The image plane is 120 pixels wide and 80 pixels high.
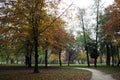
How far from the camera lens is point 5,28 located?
25.2 m

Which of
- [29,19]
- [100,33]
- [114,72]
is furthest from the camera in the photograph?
[100,33]

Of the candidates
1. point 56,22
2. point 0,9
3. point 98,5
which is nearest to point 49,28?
point 56,22

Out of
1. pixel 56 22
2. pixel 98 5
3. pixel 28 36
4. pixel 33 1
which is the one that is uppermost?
pixel 98 5

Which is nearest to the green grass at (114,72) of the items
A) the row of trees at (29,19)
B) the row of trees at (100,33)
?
the row of trees at (100,33)

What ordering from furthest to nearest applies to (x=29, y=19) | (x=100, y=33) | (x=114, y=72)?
(x=100, y=33) → (x=114, y=72) → (x=29, y=19)

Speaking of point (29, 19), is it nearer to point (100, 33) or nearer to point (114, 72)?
point (114, 72)

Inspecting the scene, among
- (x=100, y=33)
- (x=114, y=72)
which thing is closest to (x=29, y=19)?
(x=114, y=72)

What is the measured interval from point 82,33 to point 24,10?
107 ft

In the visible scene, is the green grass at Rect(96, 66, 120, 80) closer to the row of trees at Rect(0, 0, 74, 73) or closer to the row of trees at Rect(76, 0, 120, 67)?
the row of trees at Rect(76, 0, 120, 67)

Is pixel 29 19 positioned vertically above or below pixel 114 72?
above

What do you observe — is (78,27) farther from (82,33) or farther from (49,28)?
(49,28)

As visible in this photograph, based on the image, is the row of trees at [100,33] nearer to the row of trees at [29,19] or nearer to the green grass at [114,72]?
the green grass at [114,72]

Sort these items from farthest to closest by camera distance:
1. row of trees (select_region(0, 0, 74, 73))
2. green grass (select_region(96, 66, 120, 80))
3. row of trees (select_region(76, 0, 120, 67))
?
row of trees (select_region(76, 0, 120, 67))
row of trees (select_region(0, 0, 74, 73))
green grass (select_region(96, 66, 120, 80))

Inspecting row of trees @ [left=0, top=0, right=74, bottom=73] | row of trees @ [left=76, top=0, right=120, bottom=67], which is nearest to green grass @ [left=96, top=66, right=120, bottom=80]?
row of trees @ [left=76, top=0, right=120, bottom=67]
